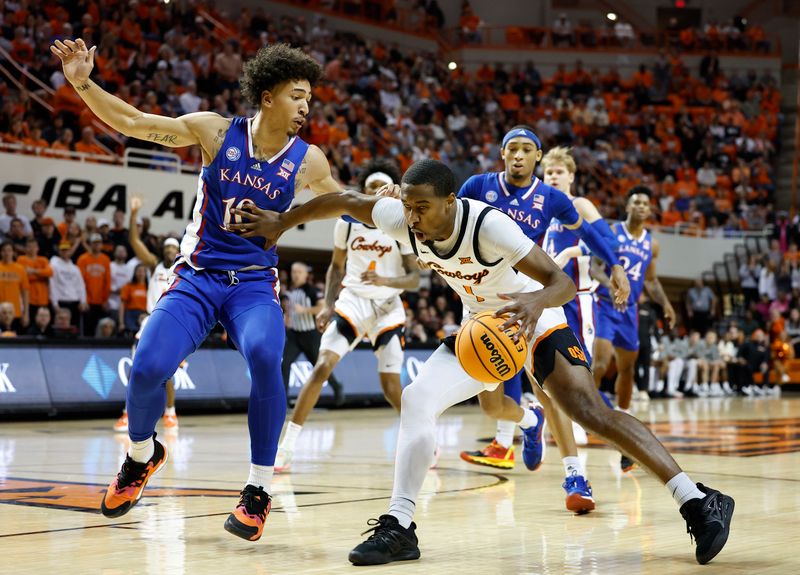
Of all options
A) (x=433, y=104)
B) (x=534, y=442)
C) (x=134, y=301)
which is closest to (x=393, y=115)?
(x=433, y=104)

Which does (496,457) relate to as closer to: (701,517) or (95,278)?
(701,517)

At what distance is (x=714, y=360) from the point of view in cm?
2427

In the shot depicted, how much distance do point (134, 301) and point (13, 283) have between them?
1.73 meters

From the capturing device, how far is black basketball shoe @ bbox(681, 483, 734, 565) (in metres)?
4.36

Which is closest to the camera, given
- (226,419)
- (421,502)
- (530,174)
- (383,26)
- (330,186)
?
(330,186)

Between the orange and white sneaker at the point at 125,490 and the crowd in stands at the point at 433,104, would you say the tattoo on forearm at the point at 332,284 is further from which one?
the crowd in stands at the point at 433,104

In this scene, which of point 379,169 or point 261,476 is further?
point 379,169

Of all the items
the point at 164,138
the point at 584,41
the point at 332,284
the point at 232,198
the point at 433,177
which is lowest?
the point at 332,284

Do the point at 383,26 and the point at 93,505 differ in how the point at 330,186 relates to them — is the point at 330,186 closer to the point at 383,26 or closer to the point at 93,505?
the point at 93,505

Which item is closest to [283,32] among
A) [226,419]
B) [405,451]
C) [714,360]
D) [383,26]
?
[383,26]

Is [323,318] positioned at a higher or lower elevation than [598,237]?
lower

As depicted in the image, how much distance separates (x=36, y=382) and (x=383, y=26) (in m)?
20.2

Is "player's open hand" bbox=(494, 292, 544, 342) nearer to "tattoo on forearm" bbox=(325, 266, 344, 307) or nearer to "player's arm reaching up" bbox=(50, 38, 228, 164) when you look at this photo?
"player's arm reaching up" bbox=(50, 38, 228, 164)

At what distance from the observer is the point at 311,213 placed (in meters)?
4.95
